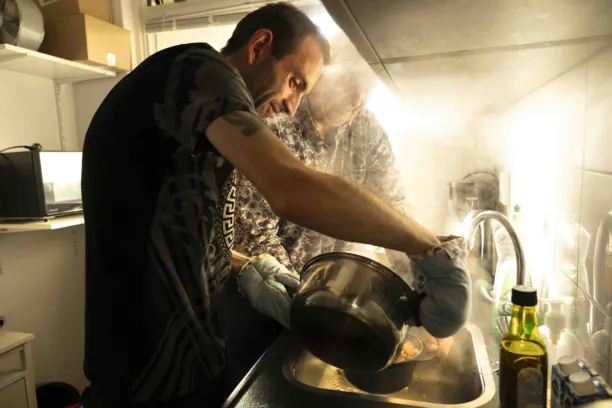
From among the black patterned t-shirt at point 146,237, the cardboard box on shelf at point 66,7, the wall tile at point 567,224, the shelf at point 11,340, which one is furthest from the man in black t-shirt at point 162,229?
the cardboard box on shelf at point 66,7

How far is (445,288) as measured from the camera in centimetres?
62

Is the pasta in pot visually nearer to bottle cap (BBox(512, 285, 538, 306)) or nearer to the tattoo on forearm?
bottle cap (BBox(512, 285, 538, 306))

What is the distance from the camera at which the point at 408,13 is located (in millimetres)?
539

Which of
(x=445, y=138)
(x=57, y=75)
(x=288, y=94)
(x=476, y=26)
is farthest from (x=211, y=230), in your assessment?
(x=57, y=75)

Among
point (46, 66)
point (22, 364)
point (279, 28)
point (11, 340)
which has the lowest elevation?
point (22, 364)

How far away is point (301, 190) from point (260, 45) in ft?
1.51

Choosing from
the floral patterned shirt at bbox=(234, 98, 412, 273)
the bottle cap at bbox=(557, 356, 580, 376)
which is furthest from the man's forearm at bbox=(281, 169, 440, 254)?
the floral patterned shirt at bbox=(234, 98, 412, 273)

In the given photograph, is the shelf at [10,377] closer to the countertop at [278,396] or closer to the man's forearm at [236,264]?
the man's forearm at [236,264]

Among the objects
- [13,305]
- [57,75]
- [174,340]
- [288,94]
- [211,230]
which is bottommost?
[13,305]

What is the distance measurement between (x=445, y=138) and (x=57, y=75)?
6.35 feet

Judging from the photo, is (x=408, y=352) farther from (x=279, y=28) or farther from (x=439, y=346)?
(x=279, y=28)

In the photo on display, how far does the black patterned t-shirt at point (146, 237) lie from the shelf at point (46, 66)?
127cm

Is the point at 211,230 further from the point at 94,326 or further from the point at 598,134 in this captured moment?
the point at 598,134

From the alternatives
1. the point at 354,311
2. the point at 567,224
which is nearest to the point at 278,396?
the point at 354,311
